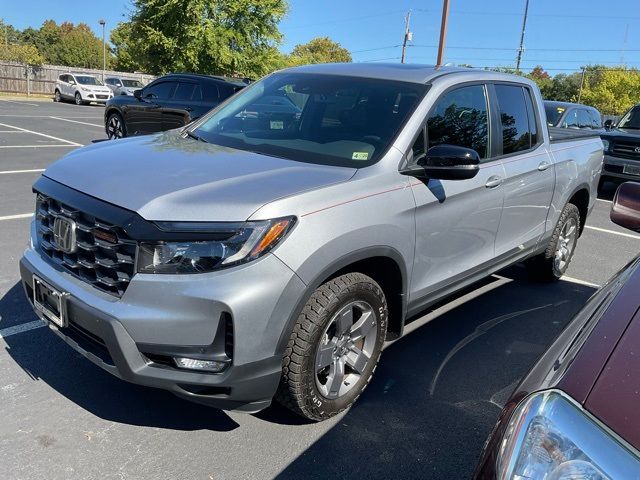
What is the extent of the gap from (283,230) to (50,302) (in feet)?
4.07

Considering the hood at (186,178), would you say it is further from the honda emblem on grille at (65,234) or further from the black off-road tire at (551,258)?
the black off-road tire at (551,258)

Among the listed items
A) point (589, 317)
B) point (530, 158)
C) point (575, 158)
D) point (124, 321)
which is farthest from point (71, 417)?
point (575, 158)

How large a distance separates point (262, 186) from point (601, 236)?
6.45 m

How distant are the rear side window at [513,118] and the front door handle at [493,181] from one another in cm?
32

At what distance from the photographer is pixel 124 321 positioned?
2.42 metres

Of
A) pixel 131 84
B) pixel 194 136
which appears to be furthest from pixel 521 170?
pixel 131 84

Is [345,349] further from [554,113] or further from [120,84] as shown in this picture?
[120,84]

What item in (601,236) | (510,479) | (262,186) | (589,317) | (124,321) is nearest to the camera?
(510,479)

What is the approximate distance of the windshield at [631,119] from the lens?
463 inches

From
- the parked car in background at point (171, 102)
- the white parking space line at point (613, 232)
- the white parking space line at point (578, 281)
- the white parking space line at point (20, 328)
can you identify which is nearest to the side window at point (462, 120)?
the white parking space line at point (578, 281)

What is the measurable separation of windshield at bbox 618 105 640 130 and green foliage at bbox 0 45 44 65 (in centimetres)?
4035

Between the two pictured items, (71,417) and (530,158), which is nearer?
(71,417)

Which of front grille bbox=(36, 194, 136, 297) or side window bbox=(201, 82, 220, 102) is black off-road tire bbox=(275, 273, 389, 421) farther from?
side window bbox=(201, 82, 220, 102)

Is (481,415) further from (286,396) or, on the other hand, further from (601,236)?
(601,236)
